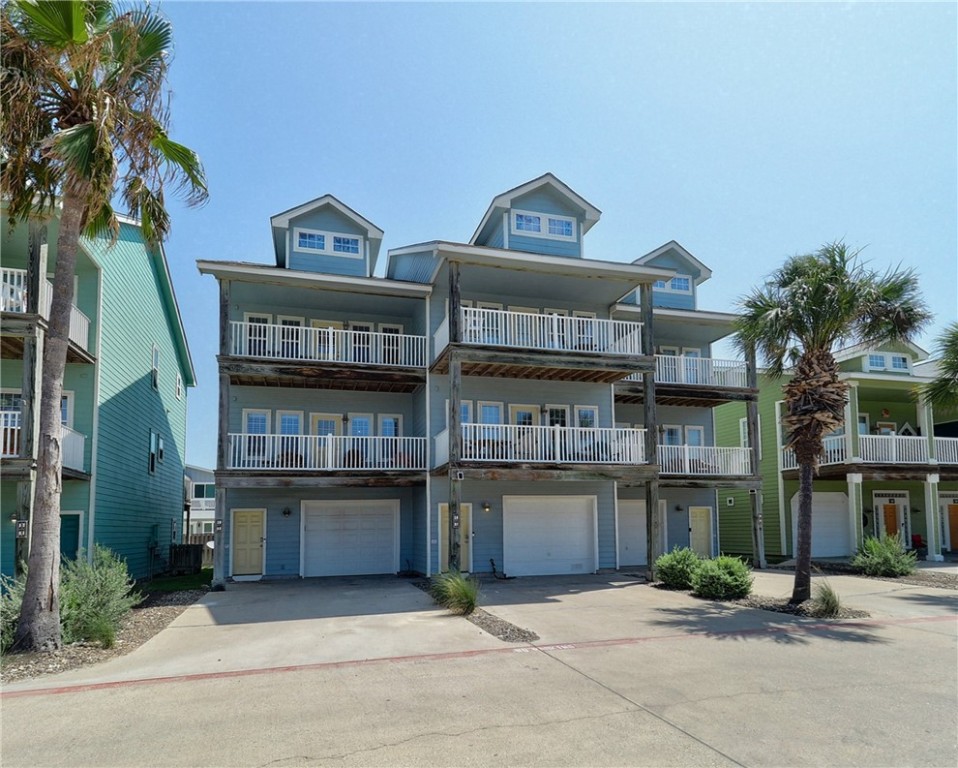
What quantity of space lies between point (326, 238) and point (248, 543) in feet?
29.9

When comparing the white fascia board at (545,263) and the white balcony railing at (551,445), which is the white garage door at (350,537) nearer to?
the white balcony railing at (551,445)

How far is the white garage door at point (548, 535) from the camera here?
64.1 ft

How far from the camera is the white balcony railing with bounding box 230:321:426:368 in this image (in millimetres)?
18000

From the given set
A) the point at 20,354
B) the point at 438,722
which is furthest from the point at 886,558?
the point at 20,354

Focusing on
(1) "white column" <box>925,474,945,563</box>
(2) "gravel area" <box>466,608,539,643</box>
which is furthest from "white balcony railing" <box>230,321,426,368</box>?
(1) "white column" <box>925,474,945,563</box>

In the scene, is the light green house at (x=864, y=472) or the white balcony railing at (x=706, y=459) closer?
the white balcony railing at (x=706, y=459)

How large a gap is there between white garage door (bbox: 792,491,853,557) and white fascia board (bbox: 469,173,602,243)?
13.3 m

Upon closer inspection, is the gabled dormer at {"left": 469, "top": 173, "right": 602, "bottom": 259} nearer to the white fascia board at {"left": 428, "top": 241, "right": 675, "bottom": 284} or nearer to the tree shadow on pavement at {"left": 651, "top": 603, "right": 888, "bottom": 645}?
the white fascia board at {"left": 428, "top": 241, "right": 675, "bottom": 284}

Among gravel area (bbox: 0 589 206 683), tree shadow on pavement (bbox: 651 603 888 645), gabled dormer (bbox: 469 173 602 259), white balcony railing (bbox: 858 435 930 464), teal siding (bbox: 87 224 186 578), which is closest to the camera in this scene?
gravel area (bbox: 0 589 206 683)

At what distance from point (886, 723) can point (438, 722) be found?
4.49 m

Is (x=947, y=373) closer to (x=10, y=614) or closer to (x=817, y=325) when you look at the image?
(x=817, y=325)

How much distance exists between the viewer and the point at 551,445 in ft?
58.9

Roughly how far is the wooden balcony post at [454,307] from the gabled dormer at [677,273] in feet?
28.5

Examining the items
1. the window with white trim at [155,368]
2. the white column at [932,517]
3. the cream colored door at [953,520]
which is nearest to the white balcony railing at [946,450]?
the white column at [932,517]
